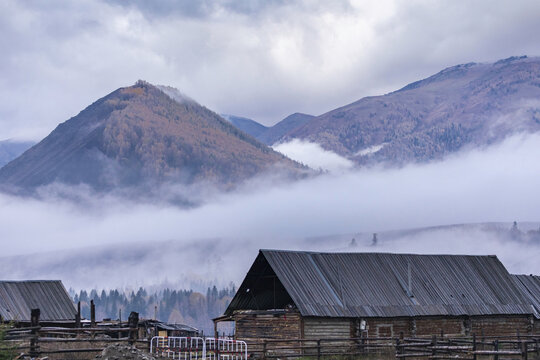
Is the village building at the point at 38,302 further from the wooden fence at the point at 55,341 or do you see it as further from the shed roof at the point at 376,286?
the wooden fence at the point at 55,341

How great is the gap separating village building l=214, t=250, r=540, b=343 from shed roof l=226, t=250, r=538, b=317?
7cm

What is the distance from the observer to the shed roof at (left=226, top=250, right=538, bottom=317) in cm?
5269

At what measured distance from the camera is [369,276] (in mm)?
57250

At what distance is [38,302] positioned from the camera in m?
60.3

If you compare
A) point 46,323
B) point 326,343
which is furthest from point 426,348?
point 46,323

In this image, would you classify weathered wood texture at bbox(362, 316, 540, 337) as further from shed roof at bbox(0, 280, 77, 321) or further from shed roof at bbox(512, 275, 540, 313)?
shed roof at bbox(0, 280, 77, 321)

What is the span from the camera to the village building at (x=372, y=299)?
52.0 metres

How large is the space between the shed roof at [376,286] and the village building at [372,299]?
0.22 ft

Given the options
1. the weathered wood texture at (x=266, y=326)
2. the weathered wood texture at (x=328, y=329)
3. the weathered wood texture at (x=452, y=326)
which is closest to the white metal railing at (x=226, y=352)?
the weathered wood texture at (x=266, y=326)

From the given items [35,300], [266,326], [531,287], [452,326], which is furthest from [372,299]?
[35,300]

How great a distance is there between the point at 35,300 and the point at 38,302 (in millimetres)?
271

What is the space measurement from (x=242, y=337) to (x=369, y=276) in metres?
10.1

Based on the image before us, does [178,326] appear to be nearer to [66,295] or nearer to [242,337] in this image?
[66,295]

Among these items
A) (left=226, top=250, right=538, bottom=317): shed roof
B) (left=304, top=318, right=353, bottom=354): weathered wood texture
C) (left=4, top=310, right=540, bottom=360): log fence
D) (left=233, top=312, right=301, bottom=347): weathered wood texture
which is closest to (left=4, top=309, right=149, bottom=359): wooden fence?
(left=4, top=310, right=540, bottom=360): log fence
